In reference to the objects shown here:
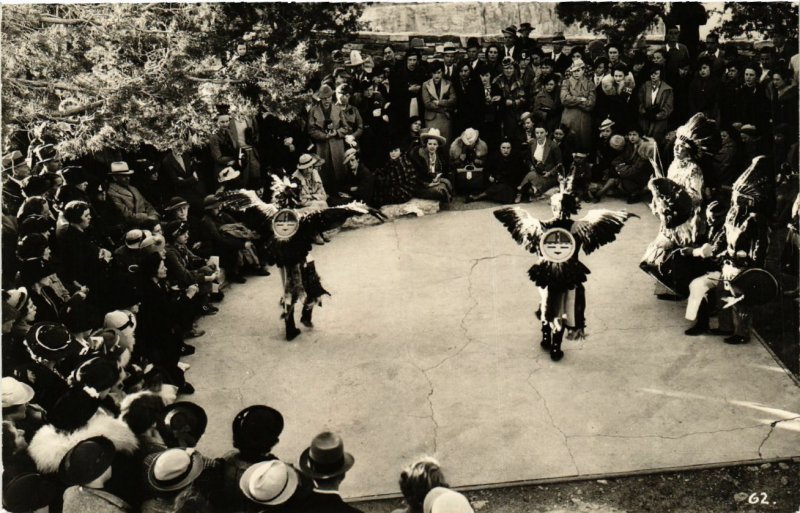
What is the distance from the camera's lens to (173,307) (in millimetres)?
6238

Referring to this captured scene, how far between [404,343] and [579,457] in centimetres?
165

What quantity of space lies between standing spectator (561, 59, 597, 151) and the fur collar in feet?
19.6

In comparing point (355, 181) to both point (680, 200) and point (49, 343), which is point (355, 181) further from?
point (49, 343)

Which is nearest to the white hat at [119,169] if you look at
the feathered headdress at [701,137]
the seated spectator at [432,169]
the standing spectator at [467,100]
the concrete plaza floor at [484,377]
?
the concrete plaza floor at [484,377]

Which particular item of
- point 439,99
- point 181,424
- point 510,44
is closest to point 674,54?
→ point 510,44

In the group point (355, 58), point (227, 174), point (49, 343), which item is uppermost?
point (355, 58)

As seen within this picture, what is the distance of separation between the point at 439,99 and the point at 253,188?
2.44 meters

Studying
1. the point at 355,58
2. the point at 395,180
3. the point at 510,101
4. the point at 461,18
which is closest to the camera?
the point at 461,18

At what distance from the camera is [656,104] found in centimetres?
894

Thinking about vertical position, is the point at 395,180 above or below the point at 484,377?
above

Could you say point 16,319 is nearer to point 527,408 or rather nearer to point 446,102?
point 527,408

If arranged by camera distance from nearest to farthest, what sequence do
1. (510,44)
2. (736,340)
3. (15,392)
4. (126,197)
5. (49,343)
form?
(15,392), (49,343), (736,340), (126,197), (510,44)

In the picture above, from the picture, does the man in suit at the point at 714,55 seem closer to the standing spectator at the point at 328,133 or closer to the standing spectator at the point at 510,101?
the standing spectator at the point at 510,101

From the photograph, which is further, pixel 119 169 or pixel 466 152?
pixel 466 152
